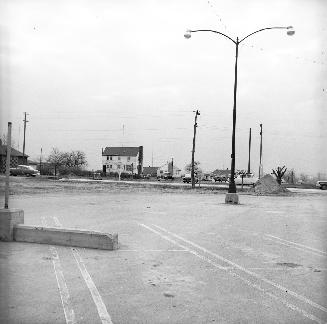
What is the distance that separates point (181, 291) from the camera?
590cm

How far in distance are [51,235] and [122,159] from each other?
118 metres

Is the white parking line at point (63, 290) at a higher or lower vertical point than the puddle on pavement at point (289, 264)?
lower

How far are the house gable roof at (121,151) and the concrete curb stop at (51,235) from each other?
117207 millimetres

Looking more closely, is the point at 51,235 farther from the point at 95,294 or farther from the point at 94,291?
the point at 95,294

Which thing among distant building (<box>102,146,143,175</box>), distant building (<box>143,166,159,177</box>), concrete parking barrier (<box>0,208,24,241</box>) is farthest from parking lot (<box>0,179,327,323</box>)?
distant building (<box>143,166,159,177</box>)

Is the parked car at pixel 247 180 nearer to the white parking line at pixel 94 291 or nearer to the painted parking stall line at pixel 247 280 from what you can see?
the painted parking stall line at pixel 247 280

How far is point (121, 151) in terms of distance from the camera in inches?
4983

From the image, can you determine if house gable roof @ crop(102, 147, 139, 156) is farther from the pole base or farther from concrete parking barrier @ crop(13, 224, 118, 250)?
concrete parking barrier @ crop(13, 224, 118, 250)

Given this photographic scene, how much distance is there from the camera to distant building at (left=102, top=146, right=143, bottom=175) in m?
125

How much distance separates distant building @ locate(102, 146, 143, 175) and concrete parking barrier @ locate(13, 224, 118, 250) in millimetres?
114765

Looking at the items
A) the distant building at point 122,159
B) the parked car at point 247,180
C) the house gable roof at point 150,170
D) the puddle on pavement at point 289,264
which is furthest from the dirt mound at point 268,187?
the house gable roof at point 150,170

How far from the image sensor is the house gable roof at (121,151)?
12631 cm

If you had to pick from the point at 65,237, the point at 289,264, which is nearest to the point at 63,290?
the point at 65,237

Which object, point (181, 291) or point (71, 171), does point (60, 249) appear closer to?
point (181, 291)
